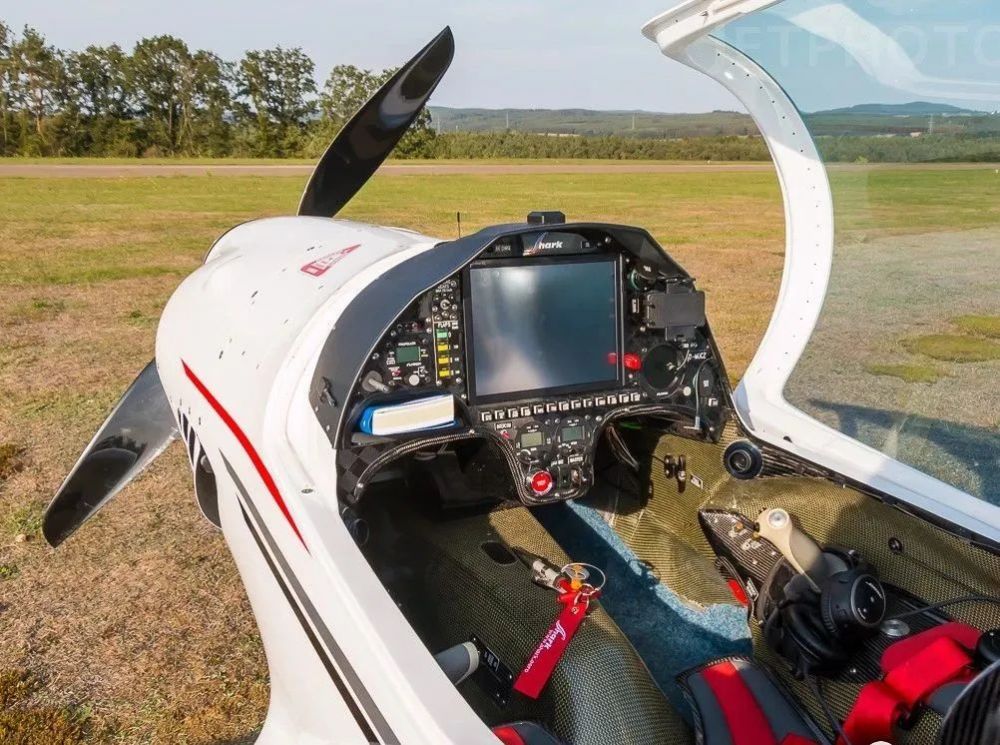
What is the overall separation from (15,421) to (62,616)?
2293 mm

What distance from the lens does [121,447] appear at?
3.24 m

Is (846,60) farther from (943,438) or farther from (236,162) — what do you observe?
(236,162)

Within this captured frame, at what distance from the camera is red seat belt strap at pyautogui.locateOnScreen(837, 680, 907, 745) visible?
1.70 metres

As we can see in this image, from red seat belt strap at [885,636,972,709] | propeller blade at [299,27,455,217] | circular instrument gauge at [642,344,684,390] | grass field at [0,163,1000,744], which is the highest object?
propeller blade at [299,27,455,217]

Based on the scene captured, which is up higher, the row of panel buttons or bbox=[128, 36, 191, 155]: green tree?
bbox=[128, 36, 191, 155]: green tree

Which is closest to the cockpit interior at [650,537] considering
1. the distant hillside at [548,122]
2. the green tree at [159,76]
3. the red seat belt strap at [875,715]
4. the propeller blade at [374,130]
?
the red seat belt strap at [875,715]

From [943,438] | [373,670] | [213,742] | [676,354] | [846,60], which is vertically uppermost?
[846,60]

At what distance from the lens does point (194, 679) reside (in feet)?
9.14

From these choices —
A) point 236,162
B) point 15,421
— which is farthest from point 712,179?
point 15,421

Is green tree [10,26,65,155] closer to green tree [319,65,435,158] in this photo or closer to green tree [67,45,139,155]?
green tree [67,45,139,155]

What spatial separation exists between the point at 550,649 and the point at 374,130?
2696 millimetres

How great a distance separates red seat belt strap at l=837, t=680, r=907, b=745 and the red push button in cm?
99

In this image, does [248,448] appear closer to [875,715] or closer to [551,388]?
[551,388]

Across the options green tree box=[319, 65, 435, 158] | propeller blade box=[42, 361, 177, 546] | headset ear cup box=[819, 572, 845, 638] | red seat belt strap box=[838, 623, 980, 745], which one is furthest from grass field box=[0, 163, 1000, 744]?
green tree box=[319, 65, 435, 158]
